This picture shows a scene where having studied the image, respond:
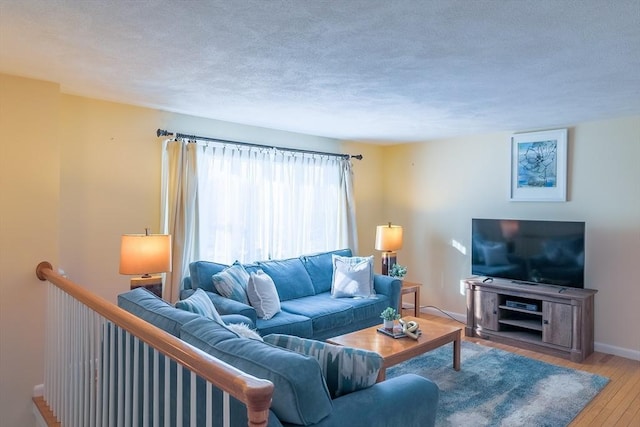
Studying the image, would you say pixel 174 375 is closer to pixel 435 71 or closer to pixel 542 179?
pixel 435 71

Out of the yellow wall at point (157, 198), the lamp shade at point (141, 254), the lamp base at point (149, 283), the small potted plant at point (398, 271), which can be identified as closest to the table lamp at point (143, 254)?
the lamp shade at point (141, 254)

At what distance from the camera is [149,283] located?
3219 mm

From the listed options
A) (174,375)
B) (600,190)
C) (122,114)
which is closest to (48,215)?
(122,114)

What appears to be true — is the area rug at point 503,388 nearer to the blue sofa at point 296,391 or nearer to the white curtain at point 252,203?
the blue sofa at point 296,391

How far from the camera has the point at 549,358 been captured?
4.01 m

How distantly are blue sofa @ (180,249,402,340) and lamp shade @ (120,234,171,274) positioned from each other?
0.65 m

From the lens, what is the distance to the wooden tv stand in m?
3.92

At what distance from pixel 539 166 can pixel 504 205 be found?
1.89 feet

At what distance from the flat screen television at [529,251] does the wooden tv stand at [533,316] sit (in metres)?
0.10

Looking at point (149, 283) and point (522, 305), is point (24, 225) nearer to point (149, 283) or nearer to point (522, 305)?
point (149, 283)

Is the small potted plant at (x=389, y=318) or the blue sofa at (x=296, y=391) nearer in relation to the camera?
the blue sofa at (x=296, y=391)

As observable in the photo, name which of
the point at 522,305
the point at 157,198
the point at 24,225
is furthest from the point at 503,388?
the point at 24,225

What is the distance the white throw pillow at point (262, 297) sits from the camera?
3.67 m

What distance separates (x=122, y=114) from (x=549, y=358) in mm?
4597
